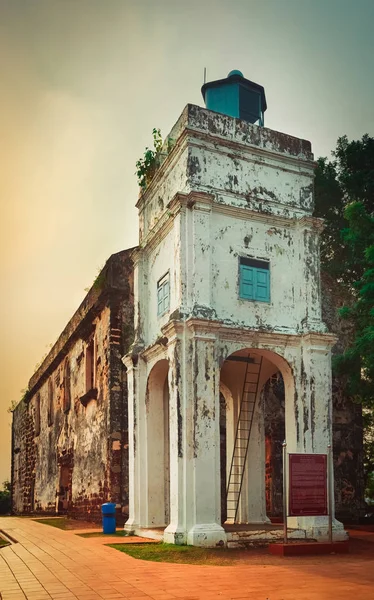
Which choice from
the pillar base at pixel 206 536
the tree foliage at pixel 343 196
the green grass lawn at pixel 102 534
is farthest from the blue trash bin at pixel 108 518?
the tree foliage at pixel 343 196

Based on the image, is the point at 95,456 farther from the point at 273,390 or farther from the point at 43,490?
the point at 43,490

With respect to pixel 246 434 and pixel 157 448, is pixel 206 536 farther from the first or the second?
pixel 246 434

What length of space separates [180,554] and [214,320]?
358 centimetres

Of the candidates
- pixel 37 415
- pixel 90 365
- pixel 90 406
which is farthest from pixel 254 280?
pixel 37 415

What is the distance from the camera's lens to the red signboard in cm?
1005

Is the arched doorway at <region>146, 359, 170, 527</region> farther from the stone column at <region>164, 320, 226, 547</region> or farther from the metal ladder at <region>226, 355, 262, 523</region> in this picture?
the stone column at <region>164, 320, 226, 547</region>

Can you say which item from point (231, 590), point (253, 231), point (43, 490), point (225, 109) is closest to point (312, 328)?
point (253, 231)

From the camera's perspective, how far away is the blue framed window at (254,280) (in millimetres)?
11852

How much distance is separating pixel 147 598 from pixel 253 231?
23.8 feet

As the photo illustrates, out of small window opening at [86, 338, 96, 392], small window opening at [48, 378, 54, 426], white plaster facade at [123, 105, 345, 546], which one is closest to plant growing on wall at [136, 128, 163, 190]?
white plaster facade at [123, 105, 345, 546]

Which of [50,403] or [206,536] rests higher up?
[50,403]

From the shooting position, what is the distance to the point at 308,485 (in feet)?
33.6

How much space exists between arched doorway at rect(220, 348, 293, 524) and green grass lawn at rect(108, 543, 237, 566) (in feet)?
9.70

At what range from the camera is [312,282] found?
12312 millimetres
